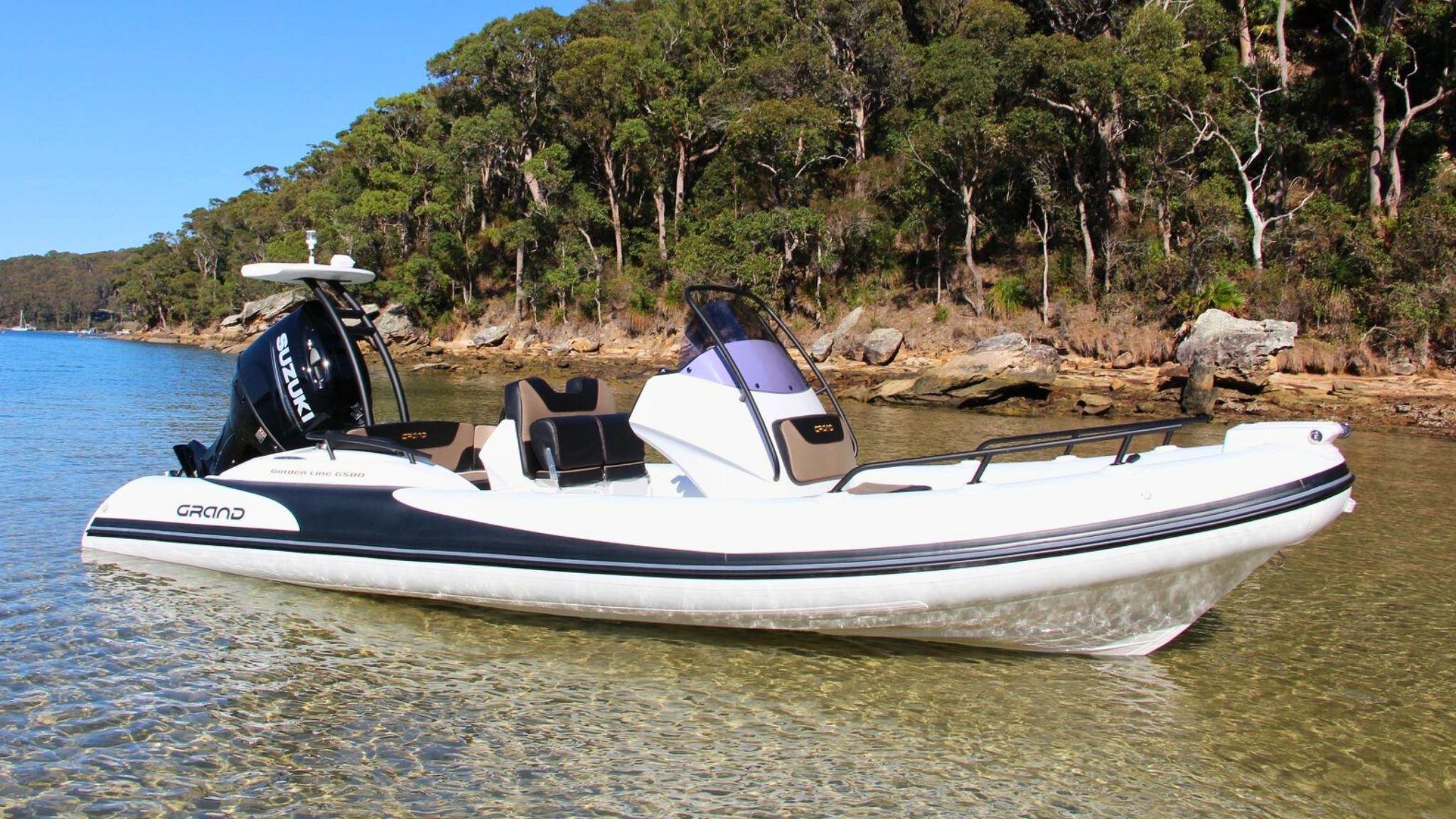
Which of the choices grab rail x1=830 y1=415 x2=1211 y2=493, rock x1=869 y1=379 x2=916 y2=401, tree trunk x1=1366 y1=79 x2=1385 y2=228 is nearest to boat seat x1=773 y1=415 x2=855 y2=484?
grab rail x1=830 y1=415 x2=1211 y2=493

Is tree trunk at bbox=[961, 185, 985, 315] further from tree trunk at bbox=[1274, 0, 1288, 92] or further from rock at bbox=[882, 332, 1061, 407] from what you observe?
tree trunk at bbox=[1274, 0, 1288, 92]

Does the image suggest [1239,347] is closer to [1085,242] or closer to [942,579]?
[1085,242]

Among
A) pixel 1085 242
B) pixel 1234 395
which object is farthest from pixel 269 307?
pixel 1234 395

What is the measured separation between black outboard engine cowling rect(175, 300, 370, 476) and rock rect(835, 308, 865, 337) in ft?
71.4

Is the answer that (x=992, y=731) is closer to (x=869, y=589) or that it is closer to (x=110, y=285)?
(x=869, y=589)

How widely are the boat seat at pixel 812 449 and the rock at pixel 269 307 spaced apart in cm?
4770

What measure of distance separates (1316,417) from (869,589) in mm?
14654

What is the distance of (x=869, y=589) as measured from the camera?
170 inches

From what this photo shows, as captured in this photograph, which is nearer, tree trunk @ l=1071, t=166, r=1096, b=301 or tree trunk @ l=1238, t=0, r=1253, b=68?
tree trunk @ l=1071, t=166, r=1096, b=301

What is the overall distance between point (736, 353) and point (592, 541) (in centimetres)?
129

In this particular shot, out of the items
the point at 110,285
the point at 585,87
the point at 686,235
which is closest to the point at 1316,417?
the point at 686,235

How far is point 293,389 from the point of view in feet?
20.1

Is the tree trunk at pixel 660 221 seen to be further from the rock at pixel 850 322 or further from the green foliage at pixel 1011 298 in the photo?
the green foliage at pixel 1011 298

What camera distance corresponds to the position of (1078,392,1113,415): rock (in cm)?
1734
